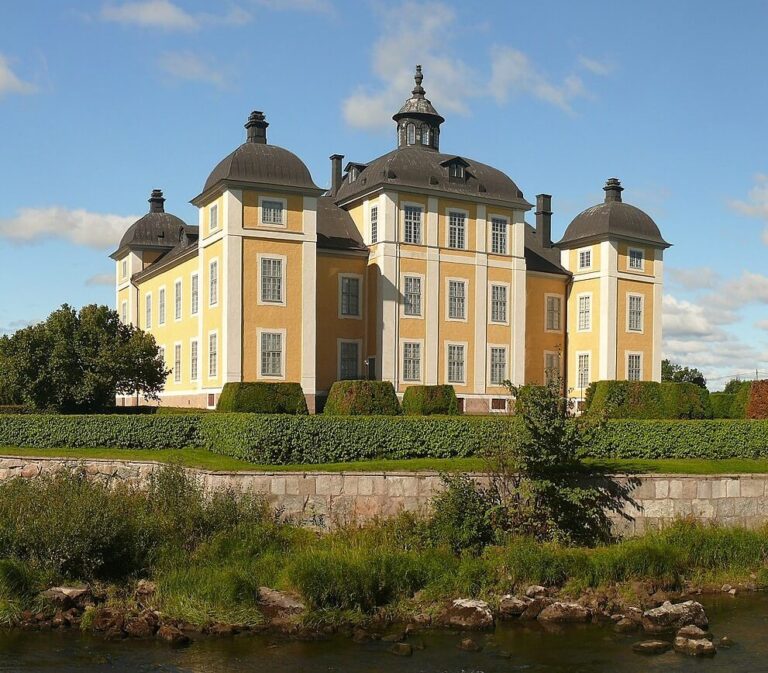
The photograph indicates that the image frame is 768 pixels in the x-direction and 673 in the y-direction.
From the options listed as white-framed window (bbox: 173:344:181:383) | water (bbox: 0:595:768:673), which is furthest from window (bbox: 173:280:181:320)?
water (bbox: 0:595:768:673)

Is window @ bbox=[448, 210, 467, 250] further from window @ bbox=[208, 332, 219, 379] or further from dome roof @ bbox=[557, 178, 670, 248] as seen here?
window @ bbox=[208, 332, 219, 379]

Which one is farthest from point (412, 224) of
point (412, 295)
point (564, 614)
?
point (564, 614)

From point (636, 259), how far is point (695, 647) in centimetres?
3445

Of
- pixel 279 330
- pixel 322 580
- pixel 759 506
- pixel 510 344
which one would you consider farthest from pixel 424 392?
pixel 322 580

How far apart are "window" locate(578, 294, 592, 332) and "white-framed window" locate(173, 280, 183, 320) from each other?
19.4 m

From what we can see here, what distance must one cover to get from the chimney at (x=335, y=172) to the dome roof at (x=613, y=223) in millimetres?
11657

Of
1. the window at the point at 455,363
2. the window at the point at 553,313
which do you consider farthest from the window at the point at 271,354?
the window at the point at 553,313

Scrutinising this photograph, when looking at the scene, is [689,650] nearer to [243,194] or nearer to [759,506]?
[759,506]

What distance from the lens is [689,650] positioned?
50.9 feet

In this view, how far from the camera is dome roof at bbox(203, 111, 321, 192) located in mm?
37031

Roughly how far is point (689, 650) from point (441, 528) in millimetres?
5546

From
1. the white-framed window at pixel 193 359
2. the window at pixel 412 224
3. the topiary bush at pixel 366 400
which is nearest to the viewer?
the topiary bush at pixel 366 400

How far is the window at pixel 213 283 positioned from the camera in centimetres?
3791

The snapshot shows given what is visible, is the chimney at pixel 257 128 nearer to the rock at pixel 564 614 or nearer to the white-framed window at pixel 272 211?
the white-framed window at pixel 272 211
